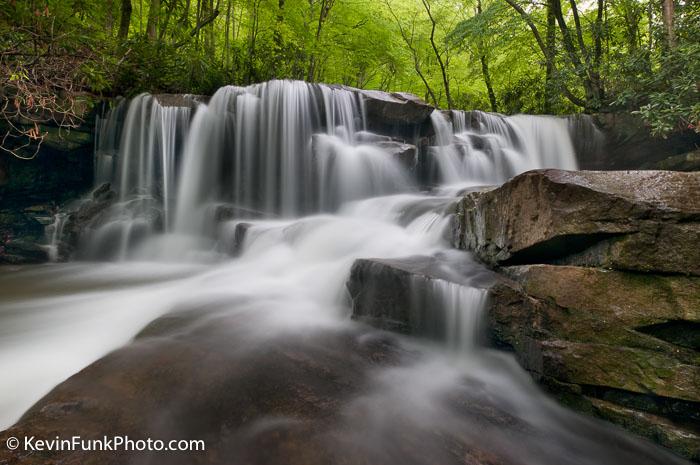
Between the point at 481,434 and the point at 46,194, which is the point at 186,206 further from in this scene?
the point at 481,434

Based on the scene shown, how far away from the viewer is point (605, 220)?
264cm

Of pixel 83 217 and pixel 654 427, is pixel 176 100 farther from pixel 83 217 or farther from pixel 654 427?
pixel 654 427

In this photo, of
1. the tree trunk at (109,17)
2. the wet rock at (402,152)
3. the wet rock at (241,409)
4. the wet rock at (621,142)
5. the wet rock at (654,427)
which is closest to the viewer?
the wet rock at (241,409)

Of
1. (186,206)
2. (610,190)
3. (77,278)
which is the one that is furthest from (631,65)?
(77,278)

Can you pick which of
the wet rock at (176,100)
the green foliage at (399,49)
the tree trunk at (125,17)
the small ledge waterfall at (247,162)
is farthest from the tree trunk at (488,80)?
the tree trunk at (125,17)

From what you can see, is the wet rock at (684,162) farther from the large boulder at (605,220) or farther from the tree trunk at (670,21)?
the large boulder at (605,220)

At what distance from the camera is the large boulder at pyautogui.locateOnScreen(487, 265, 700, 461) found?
2189 millimetres

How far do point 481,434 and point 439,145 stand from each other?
28.8 feet

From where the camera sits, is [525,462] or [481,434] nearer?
[525,462]

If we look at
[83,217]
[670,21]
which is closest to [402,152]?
[670,21]

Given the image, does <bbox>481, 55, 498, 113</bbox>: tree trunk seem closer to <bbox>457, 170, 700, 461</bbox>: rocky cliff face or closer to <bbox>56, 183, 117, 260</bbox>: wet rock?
<bbox>457, 170, 700, 461</bbox>: rocky cliff face

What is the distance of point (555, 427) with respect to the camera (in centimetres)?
239

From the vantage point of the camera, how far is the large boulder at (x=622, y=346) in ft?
7.18

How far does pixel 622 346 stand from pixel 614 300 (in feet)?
1.04
